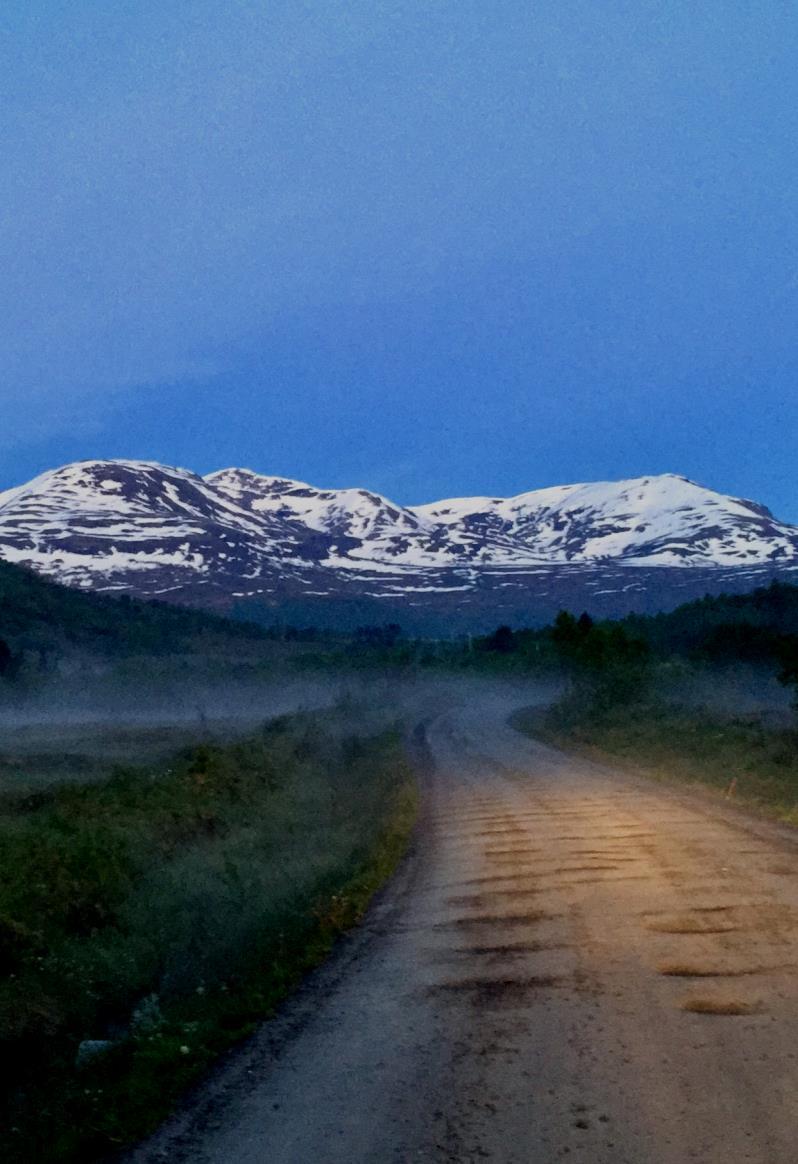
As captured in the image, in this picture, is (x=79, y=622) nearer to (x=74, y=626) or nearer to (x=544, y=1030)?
(x=74, y=626)

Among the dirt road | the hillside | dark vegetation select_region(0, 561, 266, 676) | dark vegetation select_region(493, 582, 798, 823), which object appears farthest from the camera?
the hillside

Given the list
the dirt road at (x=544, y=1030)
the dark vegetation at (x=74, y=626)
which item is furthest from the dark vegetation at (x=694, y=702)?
the dark vegetation at (x=74, y=626)

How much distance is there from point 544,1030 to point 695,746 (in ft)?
77.5

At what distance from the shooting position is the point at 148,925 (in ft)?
43.6

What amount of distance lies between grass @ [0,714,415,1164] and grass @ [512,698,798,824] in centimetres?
652

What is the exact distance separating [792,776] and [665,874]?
38.8ft

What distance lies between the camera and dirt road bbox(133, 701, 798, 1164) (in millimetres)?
5676

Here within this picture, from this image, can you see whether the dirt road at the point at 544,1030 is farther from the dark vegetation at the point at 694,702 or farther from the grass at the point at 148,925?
the dark vegetation at the point at 694,702

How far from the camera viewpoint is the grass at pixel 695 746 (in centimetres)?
2166

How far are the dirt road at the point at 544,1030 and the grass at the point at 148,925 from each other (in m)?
0.53

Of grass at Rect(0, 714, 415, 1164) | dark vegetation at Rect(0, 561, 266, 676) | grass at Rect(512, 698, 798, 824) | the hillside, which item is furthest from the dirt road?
the hillside

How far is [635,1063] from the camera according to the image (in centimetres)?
660

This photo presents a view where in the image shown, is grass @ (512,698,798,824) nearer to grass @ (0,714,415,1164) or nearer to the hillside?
grass @ (0,714,415,1164)

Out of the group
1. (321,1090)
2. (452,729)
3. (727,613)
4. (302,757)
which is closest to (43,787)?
(302,757)
